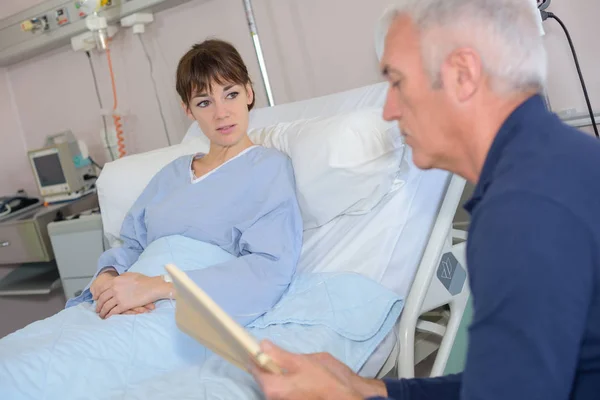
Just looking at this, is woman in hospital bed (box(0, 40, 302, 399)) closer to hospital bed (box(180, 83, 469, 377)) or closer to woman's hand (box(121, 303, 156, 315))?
woman's hand (box(121, 303, 156, 315))

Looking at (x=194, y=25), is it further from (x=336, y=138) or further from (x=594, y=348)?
(x=594, y=348)

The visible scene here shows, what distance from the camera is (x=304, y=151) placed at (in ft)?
5.61

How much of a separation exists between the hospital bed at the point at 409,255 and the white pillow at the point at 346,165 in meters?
0.04

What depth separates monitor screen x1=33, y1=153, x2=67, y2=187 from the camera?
3.01 meters

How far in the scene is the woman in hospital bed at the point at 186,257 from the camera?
125 centimetres

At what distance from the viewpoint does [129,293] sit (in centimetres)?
146

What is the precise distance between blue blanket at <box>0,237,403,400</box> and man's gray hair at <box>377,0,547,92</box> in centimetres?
70

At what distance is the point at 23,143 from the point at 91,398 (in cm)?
284

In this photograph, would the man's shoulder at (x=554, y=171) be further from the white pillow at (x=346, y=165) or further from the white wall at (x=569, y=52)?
the white wall at (x=569, y=52)

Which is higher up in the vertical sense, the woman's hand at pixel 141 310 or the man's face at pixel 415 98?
the man's face at pixel 415 98

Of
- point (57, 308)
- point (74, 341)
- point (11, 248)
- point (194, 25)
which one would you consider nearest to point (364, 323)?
point (74, 341)

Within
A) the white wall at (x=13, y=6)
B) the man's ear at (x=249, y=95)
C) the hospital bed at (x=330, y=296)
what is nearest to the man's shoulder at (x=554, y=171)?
the hospital bed at (x=330, y=296)

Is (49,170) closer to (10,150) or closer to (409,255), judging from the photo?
(10,150)

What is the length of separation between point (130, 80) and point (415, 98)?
249 cm
